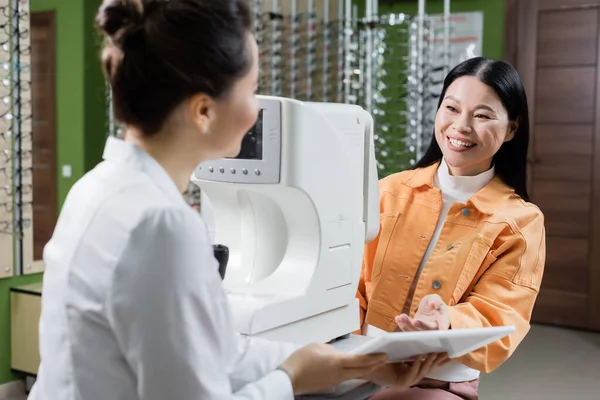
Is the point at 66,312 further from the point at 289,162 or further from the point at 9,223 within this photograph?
the point at 9,223

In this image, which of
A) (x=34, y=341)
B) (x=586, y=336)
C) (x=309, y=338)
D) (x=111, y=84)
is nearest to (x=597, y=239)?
(x=586, y=336)

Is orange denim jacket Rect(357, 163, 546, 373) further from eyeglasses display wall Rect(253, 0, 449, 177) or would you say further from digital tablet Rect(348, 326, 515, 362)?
eyeglasses display wall Rect(253, 0, 449, 177)

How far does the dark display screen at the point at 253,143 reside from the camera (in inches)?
53.1

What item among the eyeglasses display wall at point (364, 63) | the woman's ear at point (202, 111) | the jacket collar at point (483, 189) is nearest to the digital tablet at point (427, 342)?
the woman's ear at point (202, 111)

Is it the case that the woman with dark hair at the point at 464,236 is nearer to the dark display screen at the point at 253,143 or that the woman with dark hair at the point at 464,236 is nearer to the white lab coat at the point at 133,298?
the dark display screen at the point at 253,143

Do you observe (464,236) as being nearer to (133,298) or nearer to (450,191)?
(450,191)

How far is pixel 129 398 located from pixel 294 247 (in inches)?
23.6

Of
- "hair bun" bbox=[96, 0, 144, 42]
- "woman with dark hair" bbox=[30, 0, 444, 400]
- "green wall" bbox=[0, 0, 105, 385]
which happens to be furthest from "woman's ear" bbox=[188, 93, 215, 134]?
"green wall" bbox=[0, 0, 105, 385]

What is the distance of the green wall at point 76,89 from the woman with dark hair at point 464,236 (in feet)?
12.0

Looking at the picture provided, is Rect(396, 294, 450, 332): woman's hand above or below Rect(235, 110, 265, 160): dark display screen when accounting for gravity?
below

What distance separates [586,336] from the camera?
15.8 feet

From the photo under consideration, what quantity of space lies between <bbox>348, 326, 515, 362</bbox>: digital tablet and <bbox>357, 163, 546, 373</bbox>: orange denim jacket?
0.86ft

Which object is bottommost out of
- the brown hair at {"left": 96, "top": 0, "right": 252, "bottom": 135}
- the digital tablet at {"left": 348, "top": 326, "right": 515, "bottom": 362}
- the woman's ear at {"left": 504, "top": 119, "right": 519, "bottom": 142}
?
the digital tablet at {"left": 348, "top": 326, "right": 515, "bottom": 362}

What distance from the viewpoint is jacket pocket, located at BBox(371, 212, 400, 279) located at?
67.4 inches
